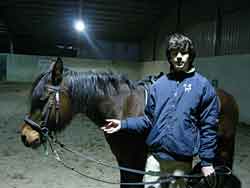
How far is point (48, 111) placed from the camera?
151 centimetres

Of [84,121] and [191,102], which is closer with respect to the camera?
[191,102]

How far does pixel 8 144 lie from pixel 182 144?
11.2ft

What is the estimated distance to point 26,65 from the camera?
518 inches

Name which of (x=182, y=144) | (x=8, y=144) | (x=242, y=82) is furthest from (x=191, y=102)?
(x=242, y=82)

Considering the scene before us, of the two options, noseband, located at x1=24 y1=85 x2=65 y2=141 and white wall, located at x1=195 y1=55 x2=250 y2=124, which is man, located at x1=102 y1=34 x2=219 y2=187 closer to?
noseband, located at x1=24 y1=85 x2=65 y2=141

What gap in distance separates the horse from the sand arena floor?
0.72ft

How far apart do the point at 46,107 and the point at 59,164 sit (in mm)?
1876

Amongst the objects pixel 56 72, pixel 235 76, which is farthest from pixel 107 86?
pixel 235 76

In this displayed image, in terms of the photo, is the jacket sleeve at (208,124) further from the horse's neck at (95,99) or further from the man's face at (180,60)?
the horse's neck at (95,99)

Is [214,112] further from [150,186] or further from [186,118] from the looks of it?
[150,186]

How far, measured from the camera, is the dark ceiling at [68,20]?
35.5 feet

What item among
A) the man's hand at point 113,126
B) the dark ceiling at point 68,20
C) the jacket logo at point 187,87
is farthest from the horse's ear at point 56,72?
the dark ceiling at point 68,20

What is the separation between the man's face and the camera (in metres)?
1.25

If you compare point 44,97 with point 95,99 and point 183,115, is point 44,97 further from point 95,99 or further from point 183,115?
point 183,115
